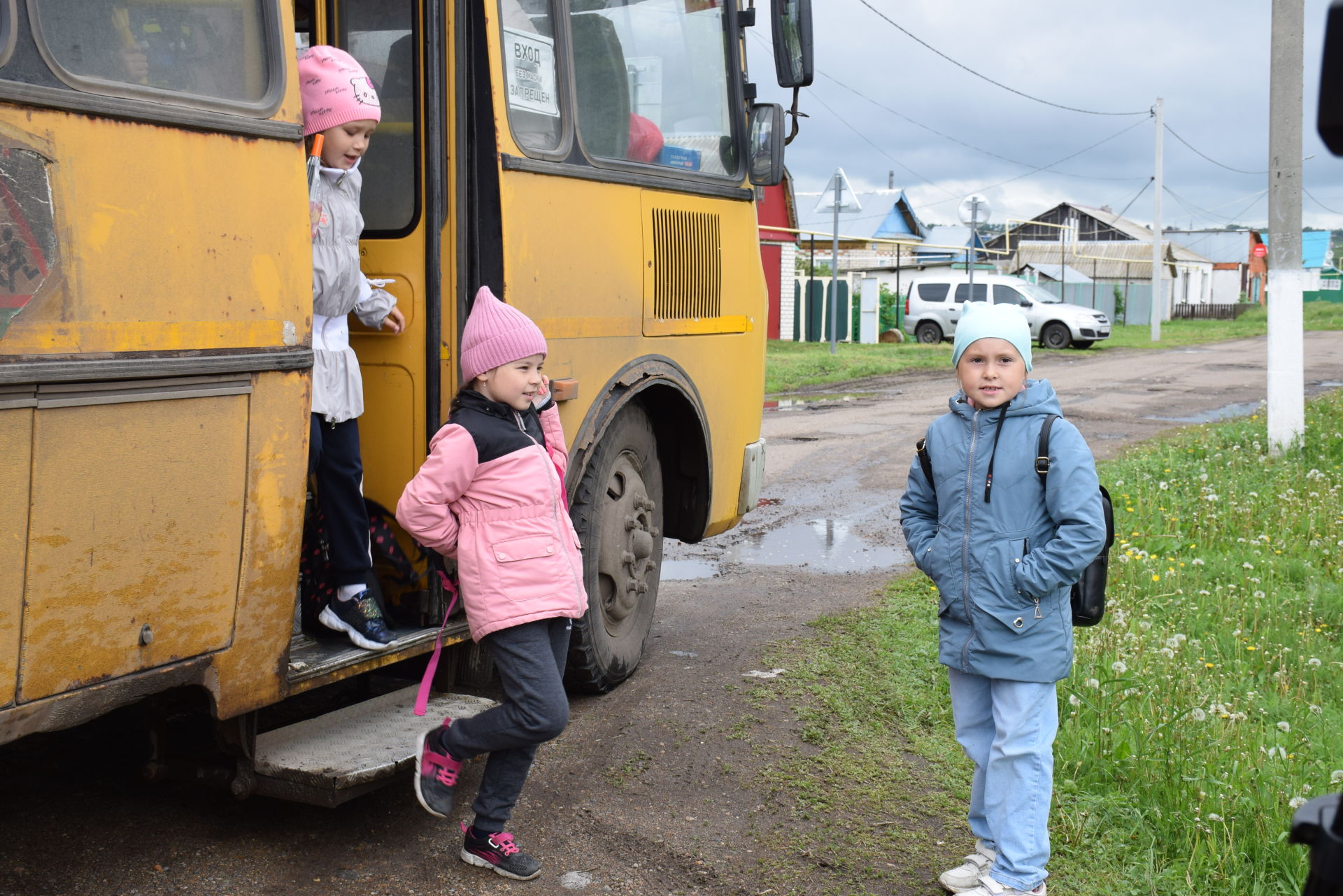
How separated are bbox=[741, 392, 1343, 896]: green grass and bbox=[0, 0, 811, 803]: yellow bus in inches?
40.8

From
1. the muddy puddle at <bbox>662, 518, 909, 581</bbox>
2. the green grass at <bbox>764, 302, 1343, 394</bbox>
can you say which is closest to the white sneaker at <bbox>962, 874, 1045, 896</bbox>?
the muddy puddle at <bbox>662, 518, 909, 581</bbox>

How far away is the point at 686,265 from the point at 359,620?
2.15m

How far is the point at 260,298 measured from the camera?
3.01 m

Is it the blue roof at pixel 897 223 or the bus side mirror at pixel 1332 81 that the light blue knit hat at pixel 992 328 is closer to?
the bus side mirror at pixel 1332 81

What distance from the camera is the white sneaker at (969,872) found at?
3.34m

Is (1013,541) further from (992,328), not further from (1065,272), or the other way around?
(1065,272)

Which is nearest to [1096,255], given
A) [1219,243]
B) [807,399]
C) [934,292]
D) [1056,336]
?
[1219,243]

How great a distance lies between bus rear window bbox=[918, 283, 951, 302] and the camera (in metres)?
31.3

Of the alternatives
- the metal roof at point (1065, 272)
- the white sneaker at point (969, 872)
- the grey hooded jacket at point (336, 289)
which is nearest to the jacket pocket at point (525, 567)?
the grey hooded jacket at point (336, 289)

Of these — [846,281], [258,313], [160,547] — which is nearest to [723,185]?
[258,313]

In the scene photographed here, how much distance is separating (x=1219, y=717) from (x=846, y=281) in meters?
28.2

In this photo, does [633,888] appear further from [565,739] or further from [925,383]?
[925,383]

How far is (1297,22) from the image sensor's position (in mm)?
9531

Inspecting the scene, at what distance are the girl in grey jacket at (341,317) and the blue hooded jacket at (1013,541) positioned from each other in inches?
64.5
